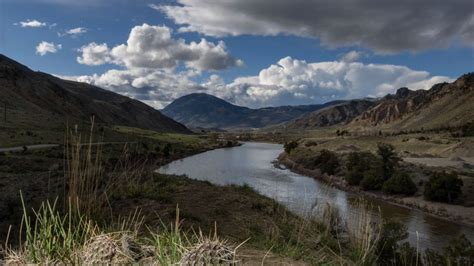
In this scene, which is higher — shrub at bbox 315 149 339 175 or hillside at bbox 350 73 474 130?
hillside at bbox 350 73 474 130

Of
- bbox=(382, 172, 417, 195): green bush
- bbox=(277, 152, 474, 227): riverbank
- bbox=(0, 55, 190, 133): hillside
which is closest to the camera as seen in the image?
bbox=(277, 152, 474, 227): riverbank

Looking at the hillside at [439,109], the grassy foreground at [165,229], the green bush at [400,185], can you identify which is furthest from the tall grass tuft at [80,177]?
the hillside at [439,109]

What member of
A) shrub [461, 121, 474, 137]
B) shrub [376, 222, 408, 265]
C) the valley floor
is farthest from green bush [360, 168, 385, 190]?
shrub [461, 121, 474, 137]

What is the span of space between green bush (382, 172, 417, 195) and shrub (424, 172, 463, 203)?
2.21 meters

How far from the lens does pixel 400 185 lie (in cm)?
4531

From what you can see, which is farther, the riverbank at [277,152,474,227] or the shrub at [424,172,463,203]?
the shrub at [424,172,463,203]

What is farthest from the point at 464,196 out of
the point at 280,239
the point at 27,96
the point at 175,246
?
the point at 27,96

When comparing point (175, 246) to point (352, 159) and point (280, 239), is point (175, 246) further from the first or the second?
point (352, 159)

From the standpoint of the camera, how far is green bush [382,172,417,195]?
45.0 metres

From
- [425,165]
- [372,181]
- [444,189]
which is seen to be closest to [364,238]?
[444,189]

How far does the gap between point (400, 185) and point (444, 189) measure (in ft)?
15.7

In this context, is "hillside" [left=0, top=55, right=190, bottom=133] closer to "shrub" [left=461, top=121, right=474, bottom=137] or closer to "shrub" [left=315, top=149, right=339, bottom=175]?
"shrub" [left=315, top=149, right=339, bottom=175]

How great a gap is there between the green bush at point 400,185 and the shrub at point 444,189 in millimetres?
2210

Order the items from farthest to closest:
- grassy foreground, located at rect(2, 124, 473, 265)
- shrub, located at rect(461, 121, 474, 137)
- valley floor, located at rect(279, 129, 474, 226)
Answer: shrub, located at rect(461, 121, 474, 137)
valley floor, located at rect(279, 129, 474, 226)
grassy foreground, located at rect(2, 124, 473, 265)
